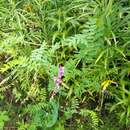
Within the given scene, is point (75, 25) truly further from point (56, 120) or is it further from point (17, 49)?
point (56, 120)

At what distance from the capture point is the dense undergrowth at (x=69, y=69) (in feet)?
10.2

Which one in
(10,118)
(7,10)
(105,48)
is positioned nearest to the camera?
(105,48)

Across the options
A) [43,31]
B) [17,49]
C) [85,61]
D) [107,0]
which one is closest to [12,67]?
[17,49]

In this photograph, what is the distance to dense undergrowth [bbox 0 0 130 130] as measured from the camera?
3.12 m

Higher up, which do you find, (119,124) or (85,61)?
(85,61)

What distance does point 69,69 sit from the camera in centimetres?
317

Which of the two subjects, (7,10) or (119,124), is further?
(7,10)

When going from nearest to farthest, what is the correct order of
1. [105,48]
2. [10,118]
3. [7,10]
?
[105,48]
[10,118]
[7,10]

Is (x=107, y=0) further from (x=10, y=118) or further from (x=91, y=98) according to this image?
(x=10, y=118)

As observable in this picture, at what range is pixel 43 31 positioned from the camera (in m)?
3.50

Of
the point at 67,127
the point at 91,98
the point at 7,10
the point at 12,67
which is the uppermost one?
the point at 7,10

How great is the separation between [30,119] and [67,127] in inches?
13.0

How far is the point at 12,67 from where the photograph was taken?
3.42 metres

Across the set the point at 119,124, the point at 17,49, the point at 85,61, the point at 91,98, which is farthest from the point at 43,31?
the point at 119,124
